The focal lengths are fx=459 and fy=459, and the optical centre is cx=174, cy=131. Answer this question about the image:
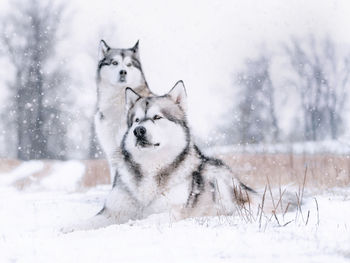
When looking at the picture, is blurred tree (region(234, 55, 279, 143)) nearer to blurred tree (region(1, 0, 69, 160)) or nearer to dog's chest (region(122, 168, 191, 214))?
blurred tree (region(1, 0, 69, 160))

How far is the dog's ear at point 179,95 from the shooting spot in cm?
437

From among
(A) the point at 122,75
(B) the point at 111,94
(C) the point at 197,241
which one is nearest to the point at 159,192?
(C) the point at 197,241

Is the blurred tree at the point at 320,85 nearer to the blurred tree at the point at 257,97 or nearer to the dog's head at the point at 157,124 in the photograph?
the blurred tree at the point at 257,97

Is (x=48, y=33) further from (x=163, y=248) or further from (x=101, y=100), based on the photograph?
(x=163, y=248)

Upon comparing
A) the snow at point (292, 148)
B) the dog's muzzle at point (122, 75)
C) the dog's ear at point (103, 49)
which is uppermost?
the dog's ear at point (103, 49)

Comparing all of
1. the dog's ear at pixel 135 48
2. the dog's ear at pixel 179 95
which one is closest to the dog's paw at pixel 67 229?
the dog's ear at pixel 179 95

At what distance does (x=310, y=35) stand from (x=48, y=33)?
36.5ft

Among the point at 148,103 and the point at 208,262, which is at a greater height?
the point at 148,103

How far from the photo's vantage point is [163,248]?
2.99 meters

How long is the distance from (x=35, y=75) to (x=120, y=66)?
37.1ft

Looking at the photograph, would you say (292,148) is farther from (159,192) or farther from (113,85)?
(159,192)

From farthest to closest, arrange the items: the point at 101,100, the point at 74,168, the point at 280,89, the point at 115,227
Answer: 1. the point at 280,89
2. the point at 74,168
3. the point at 101,100
4. the point at 115,227

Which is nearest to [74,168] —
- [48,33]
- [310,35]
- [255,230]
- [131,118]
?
[48,33]

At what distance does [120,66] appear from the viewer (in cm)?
615
